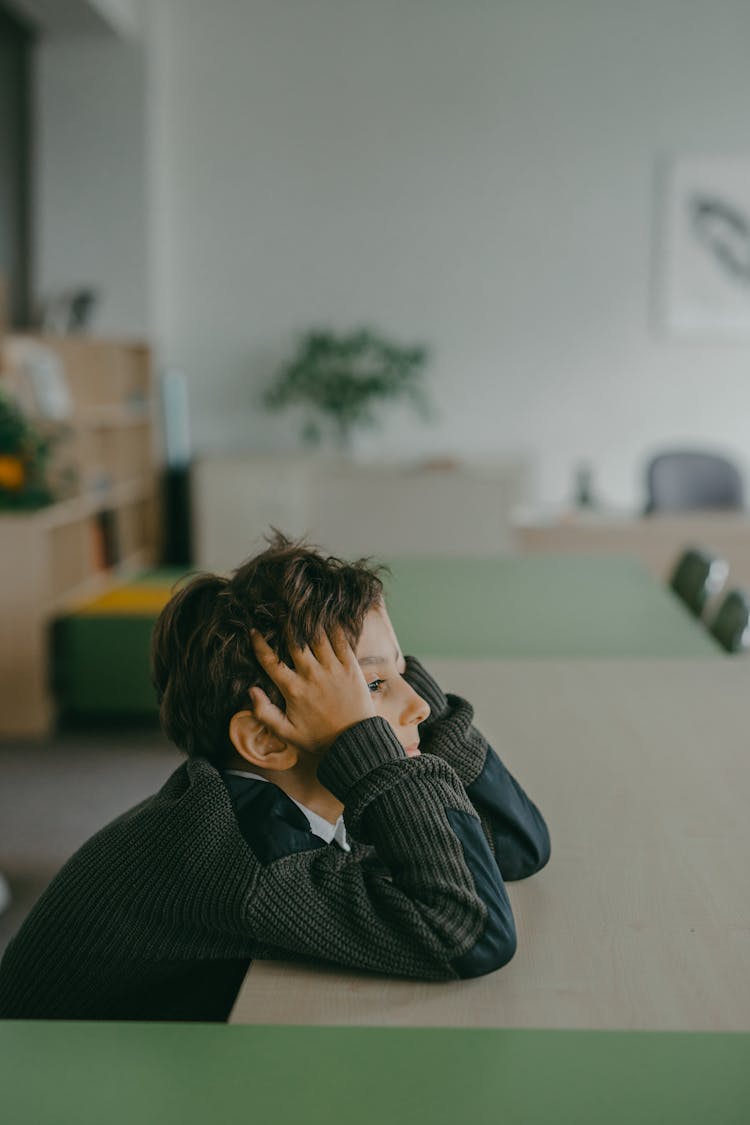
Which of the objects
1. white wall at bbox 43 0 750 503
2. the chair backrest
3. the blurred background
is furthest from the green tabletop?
white wall at bbox 43 0 750 503

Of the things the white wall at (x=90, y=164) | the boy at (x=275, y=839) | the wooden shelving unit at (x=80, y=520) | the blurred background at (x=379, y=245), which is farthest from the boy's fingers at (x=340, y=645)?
the white wall at (x=90, y=164)

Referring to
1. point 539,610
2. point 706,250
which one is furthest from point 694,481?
point 539,610

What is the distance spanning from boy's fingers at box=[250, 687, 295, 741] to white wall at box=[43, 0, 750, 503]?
5803mm

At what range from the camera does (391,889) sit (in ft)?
3.31

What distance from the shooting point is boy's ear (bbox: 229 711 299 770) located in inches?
42.1

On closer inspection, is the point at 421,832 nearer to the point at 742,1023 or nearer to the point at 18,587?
the point at 742,1023

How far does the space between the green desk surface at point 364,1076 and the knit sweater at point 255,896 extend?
10cm

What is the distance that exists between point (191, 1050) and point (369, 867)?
0.96ft

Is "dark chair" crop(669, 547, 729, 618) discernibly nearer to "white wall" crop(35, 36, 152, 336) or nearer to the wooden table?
the wooden table

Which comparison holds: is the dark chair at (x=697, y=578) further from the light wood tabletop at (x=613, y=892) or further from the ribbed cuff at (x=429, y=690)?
the ribbed cuff at (x=429, y=690)

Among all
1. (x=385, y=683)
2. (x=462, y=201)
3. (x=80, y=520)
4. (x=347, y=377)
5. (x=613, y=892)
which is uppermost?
(x=462, y=201)

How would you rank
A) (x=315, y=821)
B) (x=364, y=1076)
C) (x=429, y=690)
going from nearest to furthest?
(x=364, y=1076) → (x=315, y=821) → (x=429, y=690)

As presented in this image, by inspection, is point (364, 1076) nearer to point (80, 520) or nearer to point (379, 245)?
point (80, 520)

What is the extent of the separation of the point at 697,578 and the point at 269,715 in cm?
249
